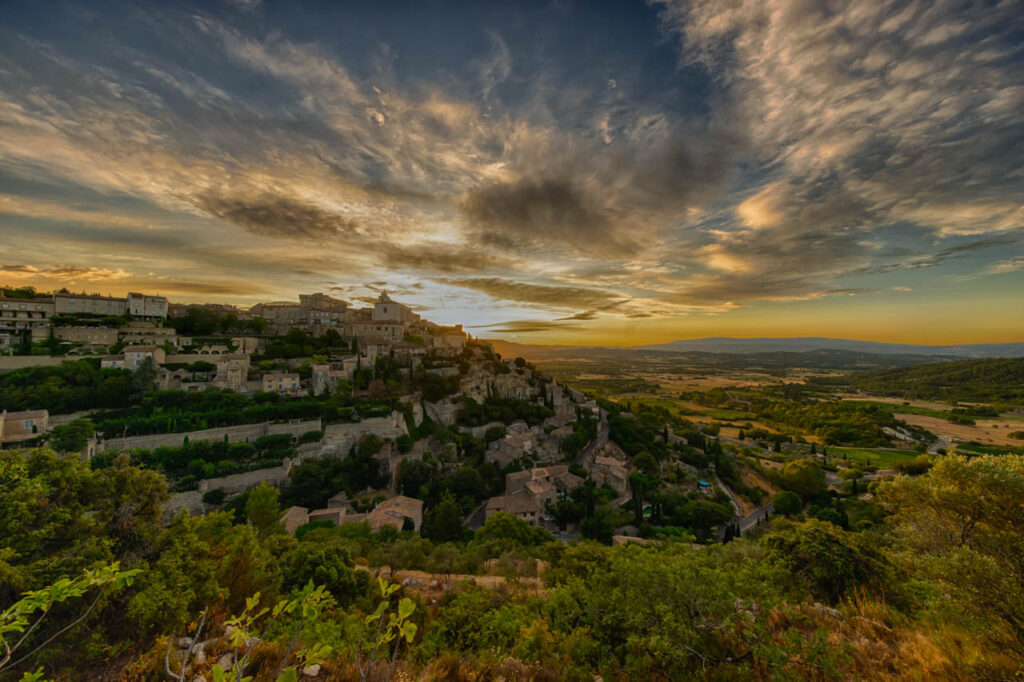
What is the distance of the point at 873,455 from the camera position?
44.8 meters

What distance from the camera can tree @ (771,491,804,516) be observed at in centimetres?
3067

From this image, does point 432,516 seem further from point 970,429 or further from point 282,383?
point 970,429

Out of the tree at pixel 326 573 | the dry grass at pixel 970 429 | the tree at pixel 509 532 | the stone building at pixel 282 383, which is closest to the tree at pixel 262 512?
the tree at pixel 326 573

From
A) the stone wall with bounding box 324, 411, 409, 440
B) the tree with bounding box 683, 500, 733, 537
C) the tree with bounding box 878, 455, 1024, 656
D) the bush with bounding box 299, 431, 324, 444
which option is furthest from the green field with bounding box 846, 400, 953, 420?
the bush with bounding box 299, 431, 324, 444

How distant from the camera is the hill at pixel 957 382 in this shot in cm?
6853

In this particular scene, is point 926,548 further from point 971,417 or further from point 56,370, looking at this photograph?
point 971,417

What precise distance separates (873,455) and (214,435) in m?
72.7

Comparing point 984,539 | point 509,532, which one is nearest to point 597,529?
point 509,532

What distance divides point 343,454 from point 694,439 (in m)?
43.0

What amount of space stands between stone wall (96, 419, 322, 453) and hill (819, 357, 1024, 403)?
11523cm

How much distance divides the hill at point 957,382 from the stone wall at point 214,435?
11523 centimetres

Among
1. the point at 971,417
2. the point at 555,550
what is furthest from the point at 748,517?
the point at 971,417

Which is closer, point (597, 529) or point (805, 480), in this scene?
point (597, 529)

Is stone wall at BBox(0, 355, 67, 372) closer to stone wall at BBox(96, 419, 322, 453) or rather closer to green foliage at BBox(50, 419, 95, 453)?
green foliage at BBox(50, 419, 95, 453)
